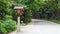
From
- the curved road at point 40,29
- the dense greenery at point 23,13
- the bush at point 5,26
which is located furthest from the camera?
the curved road at point 40,29

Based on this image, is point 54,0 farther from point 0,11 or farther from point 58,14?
point 0,11

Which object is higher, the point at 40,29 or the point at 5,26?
the point at 5,26

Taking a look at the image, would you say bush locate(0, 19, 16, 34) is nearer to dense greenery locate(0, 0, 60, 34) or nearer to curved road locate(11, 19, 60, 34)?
dense greenery locate(0, 0, 60, 34)

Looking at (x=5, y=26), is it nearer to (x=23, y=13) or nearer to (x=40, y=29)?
(x=40, y=29)

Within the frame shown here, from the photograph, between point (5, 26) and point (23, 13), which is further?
point (23, 13)

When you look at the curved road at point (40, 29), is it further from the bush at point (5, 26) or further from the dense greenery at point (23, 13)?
the bush at point (5, 26)

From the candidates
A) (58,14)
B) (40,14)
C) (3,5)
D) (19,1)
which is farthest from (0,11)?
(40,14)

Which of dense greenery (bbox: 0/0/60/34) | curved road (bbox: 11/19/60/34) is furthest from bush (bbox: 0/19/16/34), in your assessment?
curved road (bbox: 11/19/60/34)

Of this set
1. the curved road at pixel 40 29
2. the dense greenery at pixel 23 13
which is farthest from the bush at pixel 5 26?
the curved road at pixel 40 29

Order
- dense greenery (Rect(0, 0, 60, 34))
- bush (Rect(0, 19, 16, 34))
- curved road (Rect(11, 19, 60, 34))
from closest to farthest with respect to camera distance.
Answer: bush (Rect(0, 19, 16, 34))
dense greenery (Rect(0, 0, 60, 34))
curved road (Rect(11, 19, 60, 34))

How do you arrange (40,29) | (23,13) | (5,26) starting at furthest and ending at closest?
1. (23,13)
2. (40,29)
3. (5,26)

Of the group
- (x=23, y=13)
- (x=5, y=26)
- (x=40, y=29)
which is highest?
→ (x=5, y=26)

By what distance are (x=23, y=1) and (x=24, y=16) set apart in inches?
249

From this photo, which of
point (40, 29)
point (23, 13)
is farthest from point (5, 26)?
point (23, 13)
